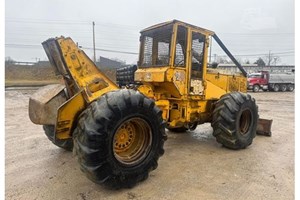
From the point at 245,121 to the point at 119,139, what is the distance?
10.9 ft

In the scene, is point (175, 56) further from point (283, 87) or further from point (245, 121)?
point (283, 87)

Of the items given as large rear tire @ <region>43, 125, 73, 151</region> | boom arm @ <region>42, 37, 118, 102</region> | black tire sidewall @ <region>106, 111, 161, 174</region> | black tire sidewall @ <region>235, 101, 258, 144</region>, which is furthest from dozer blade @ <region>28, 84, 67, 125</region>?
black tire sidewall @ <region>235, 101, 258, 144</region>

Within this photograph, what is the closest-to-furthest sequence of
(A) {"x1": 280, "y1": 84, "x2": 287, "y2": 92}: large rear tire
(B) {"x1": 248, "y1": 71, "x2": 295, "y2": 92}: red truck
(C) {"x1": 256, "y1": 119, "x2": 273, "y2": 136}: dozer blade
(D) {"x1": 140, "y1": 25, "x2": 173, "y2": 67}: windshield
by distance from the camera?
(D) {"x1": 140, "y1": 25, "x2": 173, "y2": 67}: windshield, (C) {"x1": 256, "y1": 119, "x2": 273, "y2": 136}: dozer blade, (B) {"x1": 248, "y1": 71, "x2": 295, "y2": 92}: red truck, (A) {"x1": 280, "y1": 84, "x2": 287, "y2": 92}: large rear tire

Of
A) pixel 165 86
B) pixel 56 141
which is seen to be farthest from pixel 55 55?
pixel 165 86

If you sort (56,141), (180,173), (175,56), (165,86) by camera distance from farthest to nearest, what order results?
1. (165,86)
2. (175,56)
3. (56,141)
4. (180,173)

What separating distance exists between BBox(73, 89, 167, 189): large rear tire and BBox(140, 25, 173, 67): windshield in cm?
166

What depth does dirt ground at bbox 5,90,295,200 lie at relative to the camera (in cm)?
342

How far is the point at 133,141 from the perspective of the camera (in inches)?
156

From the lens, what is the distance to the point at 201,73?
5453 mm

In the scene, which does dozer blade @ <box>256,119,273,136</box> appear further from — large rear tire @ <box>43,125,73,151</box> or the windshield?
large rear tire @ <box>43,125,73,151</box>

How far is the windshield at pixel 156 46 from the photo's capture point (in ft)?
16.7

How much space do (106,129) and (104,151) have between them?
0.91ft

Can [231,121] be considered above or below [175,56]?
below

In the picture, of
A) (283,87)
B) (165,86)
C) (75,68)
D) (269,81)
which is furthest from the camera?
(283,87)
